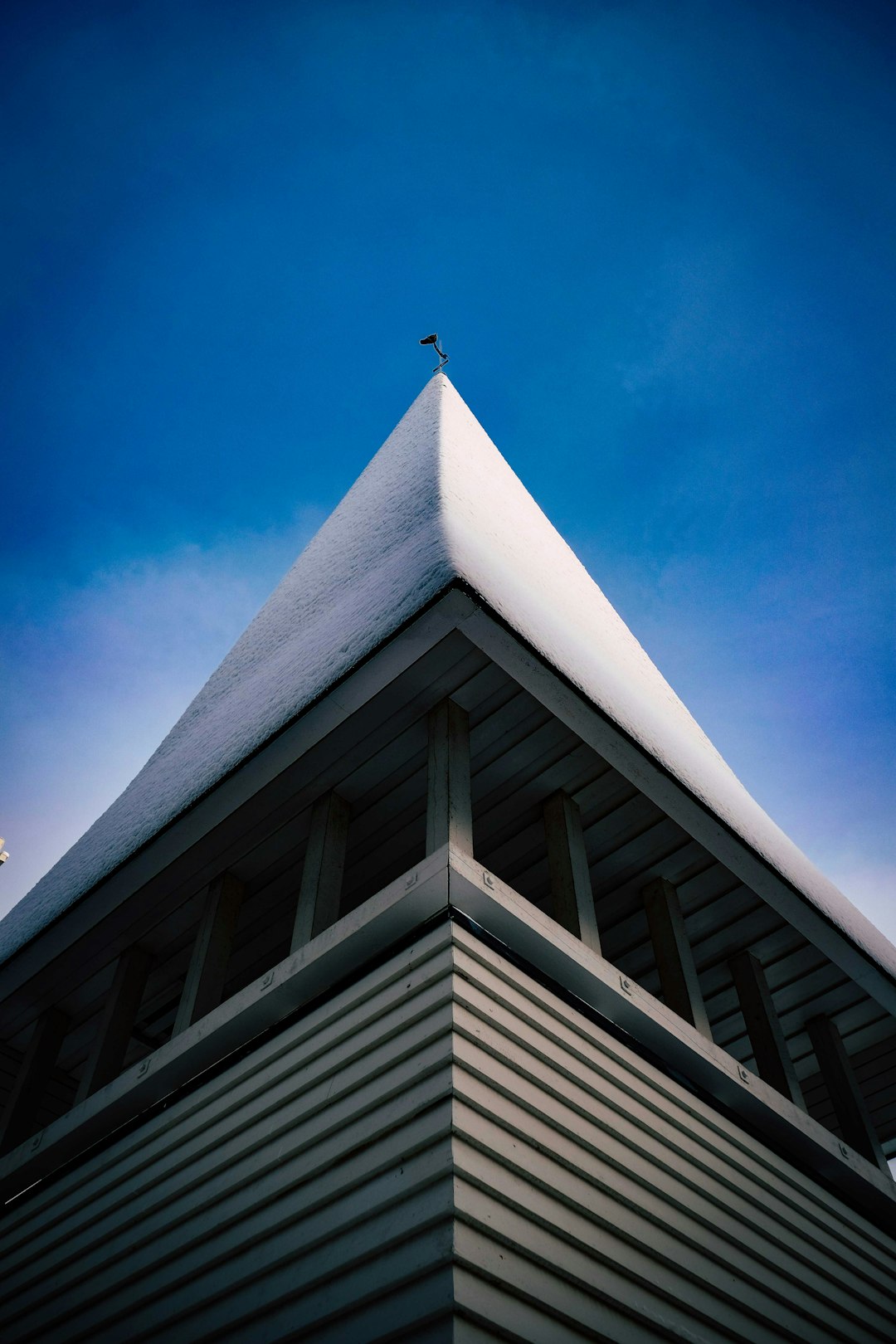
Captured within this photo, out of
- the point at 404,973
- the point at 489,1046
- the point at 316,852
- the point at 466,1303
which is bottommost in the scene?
the point at 466,1303

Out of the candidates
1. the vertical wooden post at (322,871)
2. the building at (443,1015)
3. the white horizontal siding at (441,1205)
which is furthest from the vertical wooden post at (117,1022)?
the vertical wooden post at (322,871)

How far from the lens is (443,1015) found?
2.51m

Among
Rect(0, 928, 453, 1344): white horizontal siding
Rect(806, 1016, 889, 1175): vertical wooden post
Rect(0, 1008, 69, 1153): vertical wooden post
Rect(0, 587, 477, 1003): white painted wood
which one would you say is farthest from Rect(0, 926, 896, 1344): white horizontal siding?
Rect(0, 587, 477, 1003): white painted wood

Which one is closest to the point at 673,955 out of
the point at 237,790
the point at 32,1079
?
the point at 237,790

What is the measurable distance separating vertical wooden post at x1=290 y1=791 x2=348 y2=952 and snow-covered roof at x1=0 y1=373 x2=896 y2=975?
18.7 inches

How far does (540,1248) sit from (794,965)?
274 cm

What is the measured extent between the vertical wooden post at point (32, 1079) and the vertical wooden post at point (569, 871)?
2.95 metres

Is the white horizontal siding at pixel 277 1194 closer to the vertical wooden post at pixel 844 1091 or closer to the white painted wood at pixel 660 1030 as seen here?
the white painted wood at pixel 660 1030

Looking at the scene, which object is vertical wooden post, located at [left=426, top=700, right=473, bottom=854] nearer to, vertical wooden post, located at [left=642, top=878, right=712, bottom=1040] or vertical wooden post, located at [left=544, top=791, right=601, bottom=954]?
vertical wooden post, located at [left=544, top=791, right=601, bottom=954]

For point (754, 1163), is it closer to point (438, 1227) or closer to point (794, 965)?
point (794, 965)

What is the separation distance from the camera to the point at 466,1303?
1962 mm

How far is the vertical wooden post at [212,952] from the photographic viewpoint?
12.3ft

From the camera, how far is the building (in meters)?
2.36

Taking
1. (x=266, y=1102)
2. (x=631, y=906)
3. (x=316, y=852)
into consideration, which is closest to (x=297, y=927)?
(x=316, y=852)
